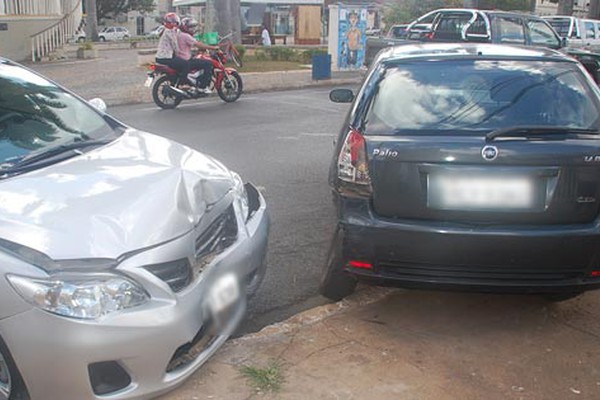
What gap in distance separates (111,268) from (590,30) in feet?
74.1

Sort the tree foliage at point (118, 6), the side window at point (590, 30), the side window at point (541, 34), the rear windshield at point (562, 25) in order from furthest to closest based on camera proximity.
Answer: the tree foliage at point (118, 6)
the side window at point (590, 30)
the rear windshield at point (562, 25)
the side window at point (541, 34)

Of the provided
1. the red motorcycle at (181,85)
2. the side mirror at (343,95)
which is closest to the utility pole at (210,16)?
the red motorcycle at (181,85)

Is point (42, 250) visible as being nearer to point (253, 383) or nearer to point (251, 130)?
point (253, 383)

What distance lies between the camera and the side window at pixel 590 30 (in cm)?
2173

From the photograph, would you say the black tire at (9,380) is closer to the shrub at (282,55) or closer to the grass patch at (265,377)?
the grass patch at (265,377)

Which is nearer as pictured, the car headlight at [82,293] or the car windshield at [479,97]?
the car headlight at [82,293]

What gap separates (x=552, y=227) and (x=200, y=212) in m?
1.81

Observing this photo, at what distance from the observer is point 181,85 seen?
1270cm

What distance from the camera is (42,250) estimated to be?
2.74 m

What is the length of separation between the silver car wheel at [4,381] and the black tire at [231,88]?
10.9 metres

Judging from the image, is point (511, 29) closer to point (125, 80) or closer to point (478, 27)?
point (478, 27)

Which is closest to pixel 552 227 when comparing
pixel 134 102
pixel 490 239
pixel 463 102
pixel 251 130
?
pixel 490 239

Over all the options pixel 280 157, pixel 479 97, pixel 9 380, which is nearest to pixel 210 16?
pixel 280 157

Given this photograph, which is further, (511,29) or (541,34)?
(541,34)
